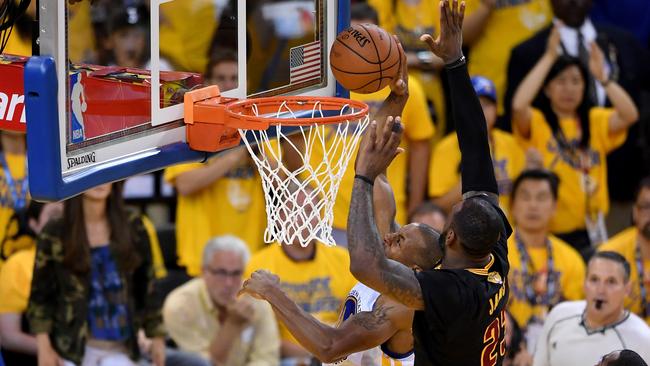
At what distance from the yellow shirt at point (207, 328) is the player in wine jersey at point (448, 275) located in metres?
2.82

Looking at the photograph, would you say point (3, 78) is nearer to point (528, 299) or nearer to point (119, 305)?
point (119, 305)

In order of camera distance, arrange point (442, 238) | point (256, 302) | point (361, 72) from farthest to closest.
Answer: point (256, 302), point (361, 72), point (442, 238)

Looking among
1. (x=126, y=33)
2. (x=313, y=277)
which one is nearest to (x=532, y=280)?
(x=313, y=277)

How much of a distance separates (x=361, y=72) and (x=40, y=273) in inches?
112

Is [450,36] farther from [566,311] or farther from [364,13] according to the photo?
[364,13]

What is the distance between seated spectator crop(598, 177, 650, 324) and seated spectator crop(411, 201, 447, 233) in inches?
45.2

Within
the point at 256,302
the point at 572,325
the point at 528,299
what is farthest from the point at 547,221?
the point at 256,302

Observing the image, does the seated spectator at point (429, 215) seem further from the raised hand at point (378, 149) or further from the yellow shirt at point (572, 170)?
the raised hand at point (378, 149)

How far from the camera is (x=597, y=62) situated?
8.98m

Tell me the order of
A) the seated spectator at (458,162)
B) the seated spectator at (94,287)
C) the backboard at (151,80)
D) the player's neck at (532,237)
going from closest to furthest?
1. the backboard at (151,80)
2. the seated spectator at (94,287)
3. the player's neck at (532,237)
4. the seated spectator at (458,162)

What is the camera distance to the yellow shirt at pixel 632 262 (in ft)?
26.9

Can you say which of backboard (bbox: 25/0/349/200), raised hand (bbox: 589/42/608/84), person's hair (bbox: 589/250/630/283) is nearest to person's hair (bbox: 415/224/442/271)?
backboard (bbox: 25/0/349/200)

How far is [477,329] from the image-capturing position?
5.06 m

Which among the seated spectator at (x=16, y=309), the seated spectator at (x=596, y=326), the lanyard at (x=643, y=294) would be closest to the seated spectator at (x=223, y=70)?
the seated spectator at (x=16, y=309)
